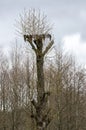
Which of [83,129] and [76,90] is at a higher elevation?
[76,90]

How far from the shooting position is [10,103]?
41.2 meters

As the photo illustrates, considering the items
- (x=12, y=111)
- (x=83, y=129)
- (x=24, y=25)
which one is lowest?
(x=83, y=129)

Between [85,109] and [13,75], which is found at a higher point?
[13,75]

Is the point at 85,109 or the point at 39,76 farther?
the point at 85,109

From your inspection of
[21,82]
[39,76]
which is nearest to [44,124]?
[39,76]

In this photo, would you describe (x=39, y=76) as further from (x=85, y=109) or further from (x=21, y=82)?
(x=85, y=109)

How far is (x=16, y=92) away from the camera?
3947cm

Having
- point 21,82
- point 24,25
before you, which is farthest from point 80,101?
point 24,25

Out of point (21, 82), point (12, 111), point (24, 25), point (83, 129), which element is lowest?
point (83, 129)

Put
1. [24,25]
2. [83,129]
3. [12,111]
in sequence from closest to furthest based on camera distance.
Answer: [24,25]
[12,111]
[83,129]

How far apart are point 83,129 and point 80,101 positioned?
14.6 ft

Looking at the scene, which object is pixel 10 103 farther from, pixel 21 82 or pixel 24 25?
pixel 24 25

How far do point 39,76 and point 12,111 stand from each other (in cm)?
2318

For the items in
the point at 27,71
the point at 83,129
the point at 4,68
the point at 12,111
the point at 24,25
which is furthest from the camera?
the point at 83,129
